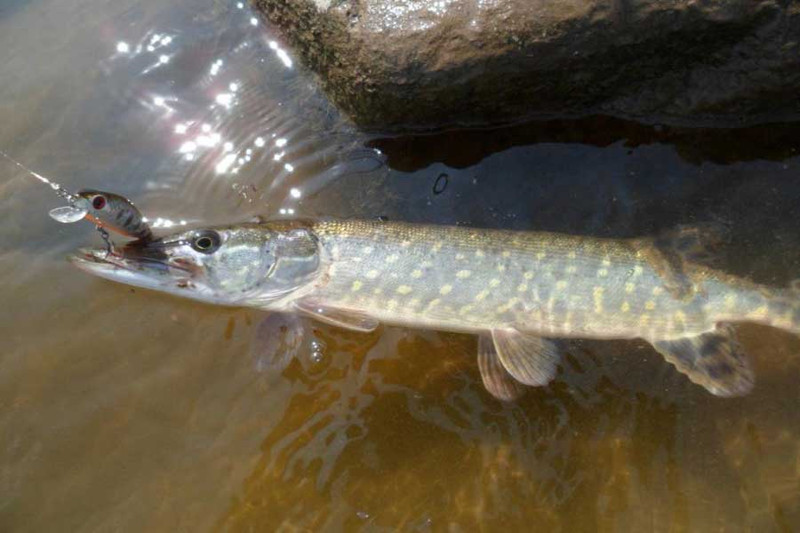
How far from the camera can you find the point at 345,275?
2945mm

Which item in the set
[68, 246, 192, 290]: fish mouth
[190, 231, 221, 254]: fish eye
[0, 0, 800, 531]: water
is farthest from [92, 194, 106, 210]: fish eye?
[0, 0, 800, 531]: water

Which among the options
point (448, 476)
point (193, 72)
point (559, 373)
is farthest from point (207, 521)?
point (193, 72)

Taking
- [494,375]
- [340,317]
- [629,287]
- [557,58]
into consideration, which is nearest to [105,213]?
[340,317]

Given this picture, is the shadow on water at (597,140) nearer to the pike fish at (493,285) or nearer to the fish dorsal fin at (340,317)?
the pike fish at (493,285)

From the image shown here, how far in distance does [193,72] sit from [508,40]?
191cm

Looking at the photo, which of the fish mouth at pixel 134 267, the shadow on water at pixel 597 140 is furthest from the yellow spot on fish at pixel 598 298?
the fish mouth at pixel 134 267

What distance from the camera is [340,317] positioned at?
9.63ft

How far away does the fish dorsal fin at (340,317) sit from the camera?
2.91 m

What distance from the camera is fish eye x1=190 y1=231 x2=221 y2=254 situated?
114 inches

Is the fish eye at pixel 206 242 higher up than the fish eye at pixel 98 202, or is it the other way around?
the fish eye at pixel 98 202

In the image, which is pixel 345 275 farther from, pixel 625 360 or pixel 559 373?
pixel 625 360

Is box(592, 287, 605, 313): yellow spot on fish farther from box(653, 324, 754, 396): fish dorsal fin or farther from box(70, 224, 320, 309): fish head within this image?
box(70, 224, 320, 309): fish head

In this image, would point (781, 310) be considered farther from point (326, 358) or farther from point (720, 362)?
point (326, 358)

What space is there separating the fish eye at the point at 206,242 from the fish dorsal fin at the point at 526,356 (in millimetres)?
1403
